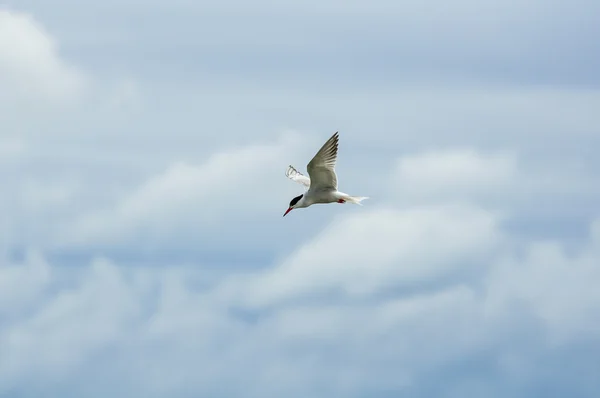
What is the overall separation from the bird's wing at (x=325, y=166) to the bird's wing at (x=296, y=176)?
492cm

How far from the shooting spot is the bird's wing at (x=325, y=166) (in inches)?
1369

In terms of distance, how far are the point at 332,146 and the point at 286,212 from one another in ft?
18.7

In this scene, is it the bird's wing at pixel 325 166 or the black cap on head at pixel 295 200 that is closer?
the bird's wing at pixel 325 166

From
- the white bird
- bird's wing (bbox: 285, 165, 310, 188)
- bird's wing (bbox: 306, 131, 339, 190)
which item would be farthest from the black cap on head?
bird's wing (bbox: 285, 165, 310, 188)

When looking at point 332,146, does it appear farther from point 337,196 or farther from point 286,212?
point 286,212

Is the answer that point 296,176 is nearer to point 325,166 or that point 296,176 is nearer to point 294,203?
point 294,203

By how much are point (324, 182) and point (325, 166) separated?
1308mm

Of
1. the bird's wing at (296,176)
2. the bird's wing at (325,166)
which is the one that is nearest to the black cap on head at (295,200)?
the bird's wing at (325,166)

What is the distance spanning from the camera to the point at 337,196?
37.3 m

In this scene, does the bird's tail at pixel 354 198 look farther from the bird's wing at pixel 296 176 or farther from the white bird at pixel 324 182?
the bird's wing at pixel 296 176

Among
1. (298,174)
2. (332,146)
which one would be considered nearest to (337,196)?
(332,146)

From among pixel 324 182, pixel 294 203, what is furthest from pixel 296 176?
pixel 324 182

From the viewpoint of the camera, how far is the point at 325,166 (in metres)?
35.6

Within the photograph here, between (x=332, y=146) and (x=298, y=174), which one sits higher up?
(x=298, y=174)
